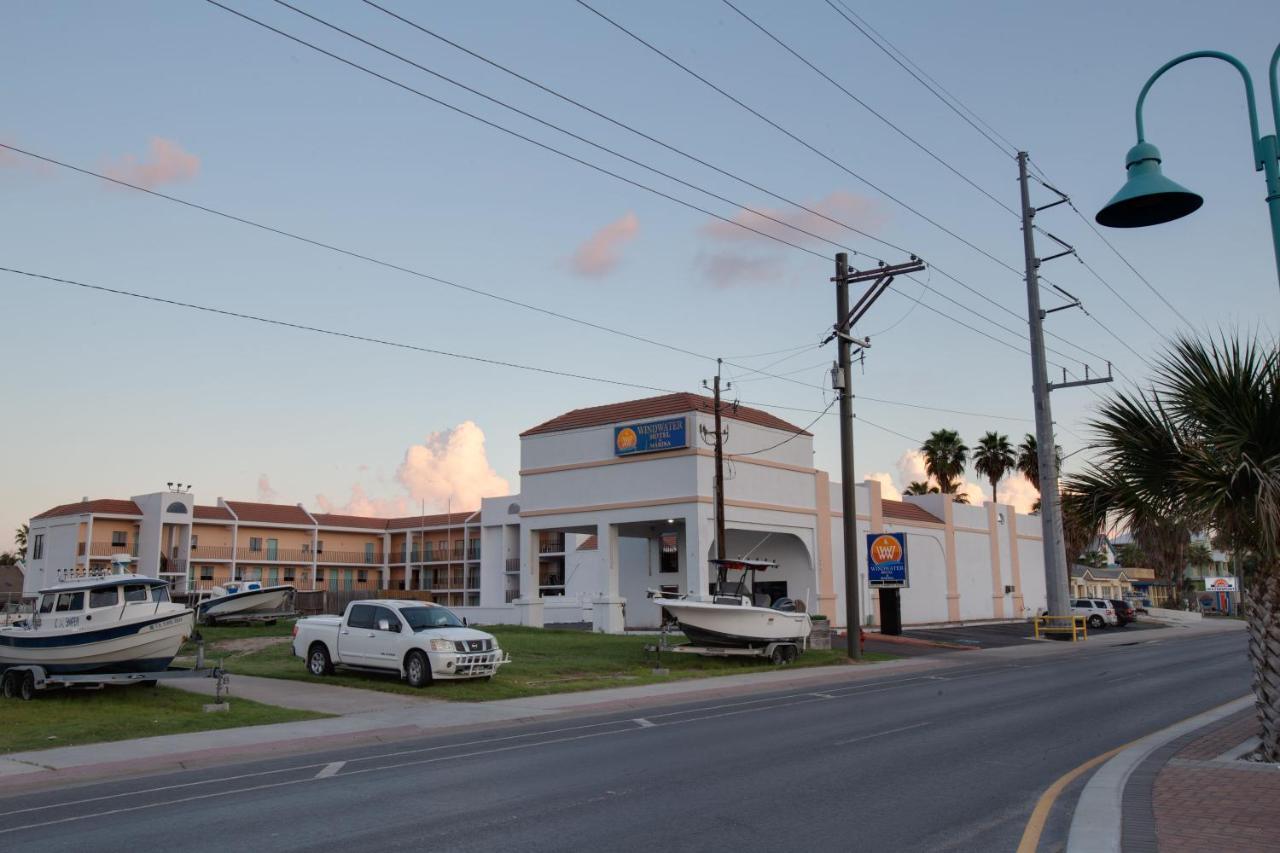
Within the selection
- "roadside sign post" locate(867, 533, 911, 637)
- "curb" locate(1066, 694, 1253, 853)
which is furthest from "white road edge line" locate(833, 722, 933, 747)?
"roadside sign post" locate(867, 533, 911, 637)

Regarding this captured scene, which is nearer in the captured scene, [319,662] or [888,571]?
[319,662]

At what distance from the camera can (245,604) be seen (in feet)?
135

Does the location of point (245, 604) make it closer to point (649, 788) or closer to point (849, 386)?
point (849, 386)

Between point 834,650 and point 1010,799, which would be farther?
point 834,650

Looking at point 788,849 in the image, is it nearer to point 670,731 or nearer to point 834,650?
point 670,731

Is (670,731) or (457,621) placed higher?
(457,621)

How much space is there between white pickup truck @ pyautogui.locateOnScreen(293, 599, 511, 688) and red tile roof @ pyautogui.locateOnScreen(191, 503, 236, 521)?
203 feet

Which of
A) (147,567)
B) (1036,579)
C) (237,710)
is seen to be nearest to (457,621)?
(237,710)

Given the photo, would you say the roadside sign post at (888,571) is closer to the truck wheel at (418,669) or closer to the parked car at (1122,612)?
the truck wheel at (418,669)

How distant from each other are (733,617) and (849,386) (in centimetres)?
784

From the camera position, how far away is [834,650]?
32.8 meters

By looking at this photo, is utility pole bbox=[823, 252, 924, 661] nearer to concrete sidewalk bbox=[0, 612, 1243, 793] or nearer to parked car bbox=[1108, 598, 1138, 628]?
concrete sidewalk bbox=[0, 612, 1243, 793]

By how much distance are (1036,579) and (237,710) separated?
57.7 meters

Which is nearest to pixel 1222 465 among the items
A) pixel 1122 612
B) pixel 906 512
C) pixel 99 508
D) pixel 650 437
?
pixel 650 437
